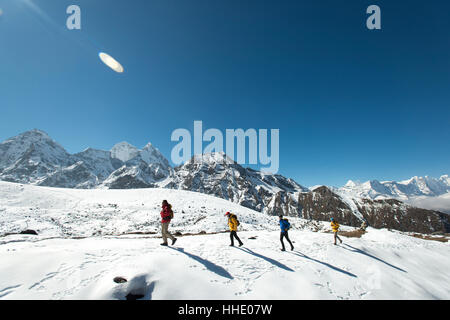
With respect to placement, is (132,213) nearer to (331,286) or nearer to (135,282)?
(135,282)

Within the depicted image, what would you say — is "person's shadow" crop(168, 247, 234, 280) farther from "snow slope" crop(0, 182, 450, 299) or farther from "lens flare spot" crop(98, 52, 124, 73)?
"lens flare spot" crop(98, 52, 124, 73)

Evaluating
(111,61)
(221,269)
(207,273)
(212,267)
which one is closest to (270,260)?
(221,269)

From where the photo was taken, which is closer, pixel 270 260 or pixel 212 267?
pixel 212 267

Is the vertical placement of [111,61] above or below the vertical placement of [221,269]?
above

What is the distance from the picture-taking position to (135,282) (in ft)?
23.4

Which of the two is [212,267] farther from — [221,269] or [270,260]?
[270,260]

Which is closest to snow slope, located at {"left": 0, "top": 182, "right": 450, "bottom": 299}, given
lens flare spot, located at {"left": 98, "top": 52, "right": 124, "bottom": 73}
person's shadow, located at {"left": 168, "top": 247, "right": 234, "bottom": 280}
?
person's shadow, located at {"left": 168, "top": 247, "right": 234, "bottom": 280}

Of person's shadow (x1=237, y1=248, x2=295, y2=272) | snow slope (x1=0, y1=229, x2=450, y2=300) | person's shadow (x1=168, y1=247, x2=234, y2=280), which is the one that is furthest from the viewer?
person's shadow (x1=237, y1=248, x2=295, y2=272)

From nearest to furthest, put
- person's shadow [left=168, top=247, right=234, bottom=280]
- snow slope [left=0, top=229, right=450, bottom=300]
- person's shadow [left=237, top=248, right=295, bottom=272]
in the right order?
snow slope [left=0, top=229, right=450, bottom=300]
person's shadow [left=168, top=247, right=234, bottom=280]
person's shadow [left=237, top=248, right=295, bottom=272]

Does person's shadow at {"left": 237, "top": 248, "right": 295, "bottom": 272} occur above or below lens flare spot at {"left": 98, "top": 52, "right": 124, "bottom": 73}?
below

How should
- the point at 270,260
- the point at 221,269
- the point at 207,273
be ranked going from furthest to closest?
the point at 270,260 → the point at 221,269 → the point at 207,273
